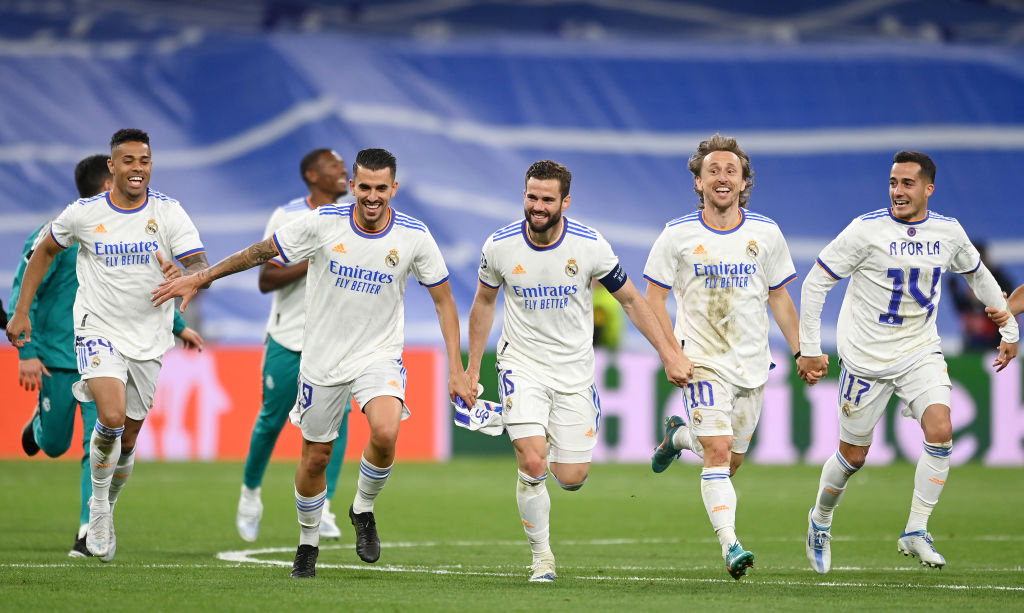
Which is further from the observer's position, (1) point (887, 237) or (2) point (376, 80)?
(2) point (376, 80)

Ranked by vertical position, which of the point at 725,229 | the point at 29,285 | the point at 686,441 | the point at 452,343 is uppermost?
the point at 725,229

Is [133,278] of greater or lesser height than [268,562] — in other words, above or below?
above

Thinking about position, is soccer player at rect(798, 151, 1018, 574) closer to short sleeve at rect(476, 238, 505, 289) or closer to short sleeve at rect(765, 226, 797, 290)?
short sleeve at rect(765, 226, 797, 290)

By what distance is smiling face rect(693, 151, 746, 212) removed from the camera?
8.96 meters

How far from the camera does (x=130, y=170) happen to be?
30.7 ft

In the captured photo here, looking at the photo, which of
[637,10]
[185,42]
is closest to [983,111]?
[637,10]

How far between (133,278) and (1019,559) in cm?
606

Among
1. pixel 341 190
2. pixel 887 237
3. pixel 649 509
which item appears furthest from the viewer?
pixel 649 509

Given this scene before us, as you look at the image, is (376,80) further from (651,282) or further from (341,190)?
(651,282)

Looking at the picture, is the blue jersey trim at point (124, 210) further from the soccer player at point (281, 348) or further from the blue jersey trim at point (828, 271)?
the blue jersey trim at point (828, 271)

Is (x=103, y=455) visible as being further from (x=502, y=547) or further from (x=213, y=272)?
(x=502, y=547)

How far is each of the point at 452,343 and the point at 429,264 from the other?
474 mm

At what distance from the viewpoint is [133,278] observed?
9383 millimetres

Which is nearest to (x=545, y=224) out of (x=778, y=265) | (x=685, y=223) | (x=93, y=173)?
(x=685, y=223)
